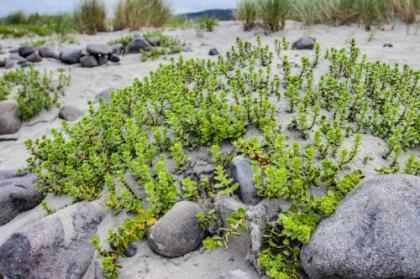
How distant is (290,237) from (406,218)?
0.93 metres

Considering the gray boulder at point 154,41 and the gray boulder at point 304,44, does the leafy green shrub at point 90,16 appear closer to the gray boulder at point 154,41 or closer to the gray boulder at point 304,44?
the gray boulder at point 154,41

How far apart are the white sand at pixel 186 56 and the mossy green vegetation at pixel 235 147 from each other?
0.16 m

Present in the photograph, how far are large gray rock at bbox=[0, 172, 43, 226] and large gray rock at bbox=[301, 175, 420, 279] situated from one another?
10.1 feet

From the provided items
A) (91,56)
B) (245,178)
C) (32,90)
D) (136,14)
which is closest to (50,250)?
(245,178)

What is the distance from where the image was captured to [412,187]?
3340 millimetres

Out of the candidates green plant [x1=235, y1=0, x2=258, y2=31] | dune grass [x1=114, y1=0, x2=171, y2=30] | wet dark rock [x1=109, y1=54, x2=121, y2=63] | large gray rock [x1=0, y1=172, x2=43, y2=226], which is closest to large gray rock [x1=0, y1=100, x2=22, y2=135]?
large gray rock [x1=0, y1=172, x2=43, y2=226]

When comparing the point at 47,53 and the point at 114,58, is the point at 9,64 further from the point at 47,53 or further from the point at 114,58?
the point at 114,58

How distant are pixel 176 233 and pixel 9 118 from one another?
16.8ft

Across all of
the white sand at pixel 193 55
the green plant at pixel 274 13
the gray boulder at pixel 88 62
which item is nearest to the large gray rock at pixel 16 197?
the white sand at pixel 193 55

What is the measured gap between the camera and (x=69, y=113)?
776 cm

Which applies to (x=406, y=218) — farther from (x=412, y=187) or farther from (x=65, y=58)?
(x=65, y=58)

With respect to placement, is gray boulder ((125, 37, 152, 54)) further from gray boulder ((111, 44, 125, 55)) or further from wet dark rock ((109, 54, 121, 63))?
wet dark rock ((109, 54, 121, 63))

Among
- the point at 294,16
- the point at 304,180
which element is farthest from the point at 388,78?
the point at 294,16

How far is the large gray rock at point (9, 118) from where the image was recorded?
23.6 feet
